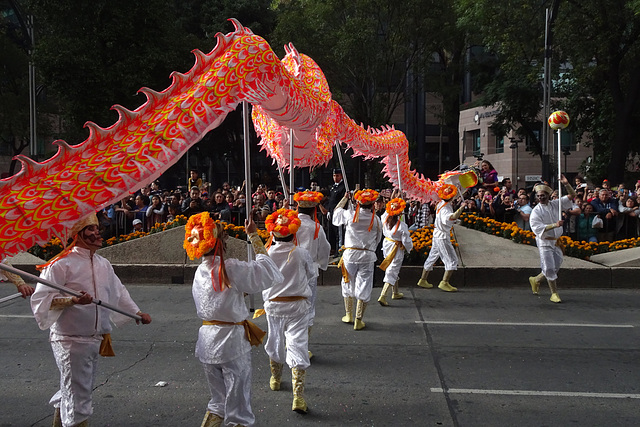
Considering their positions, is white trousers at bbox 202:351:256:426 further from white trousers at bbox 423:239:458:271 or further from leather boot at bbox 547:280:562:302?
white trousers at bbox 423:239:458:271

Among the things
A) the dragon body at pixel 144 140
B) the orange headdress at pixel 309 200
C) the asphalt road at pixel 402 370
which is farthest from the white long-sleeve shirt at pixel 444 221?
the dragon body at pixel 144 140

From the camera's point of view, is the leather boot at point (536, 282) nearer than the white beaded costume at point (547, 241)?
No

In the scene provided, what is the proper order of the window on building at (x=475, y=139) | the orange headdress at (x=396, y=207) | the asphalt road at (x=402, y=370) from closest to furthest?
the asphalt road at (x=402, y=370), the orange headdress at (x=396, y=207), the window on building at (x=475, y=139)

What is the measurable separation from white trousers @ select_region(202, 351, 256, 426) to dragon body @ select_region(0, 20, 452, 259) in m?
1.44

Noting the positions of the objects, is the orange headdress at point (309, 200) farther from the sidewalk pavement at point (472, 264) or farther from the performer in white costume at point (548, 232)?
the performer in white costume at point (548, 232)

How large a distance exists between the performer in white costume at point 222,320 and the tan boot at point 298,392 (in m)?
0.91

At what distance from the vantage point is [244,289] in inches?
177

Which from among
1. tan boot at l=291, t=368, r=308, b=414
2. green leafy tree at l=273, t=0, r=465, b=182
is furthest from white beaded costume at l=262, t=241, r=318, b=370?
green leafy tree at l=273, t=0, r=465, b=182

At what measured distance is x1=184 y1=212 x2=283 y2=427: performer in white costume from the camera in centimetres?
437

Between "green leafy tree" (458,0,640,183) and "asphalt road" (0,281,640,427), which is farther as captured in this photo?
"green leafy tree" (458,0,640,183)

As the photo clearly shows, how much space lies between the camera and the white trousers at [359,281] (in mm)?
8356

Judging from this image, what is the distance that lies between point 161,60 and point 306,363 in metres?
16.6

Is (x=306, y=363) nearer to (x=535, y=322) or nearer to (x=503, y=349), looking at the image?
(x=503, y=349)

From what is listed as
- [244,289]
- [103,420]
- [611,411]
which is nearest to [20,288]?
[103,420]
